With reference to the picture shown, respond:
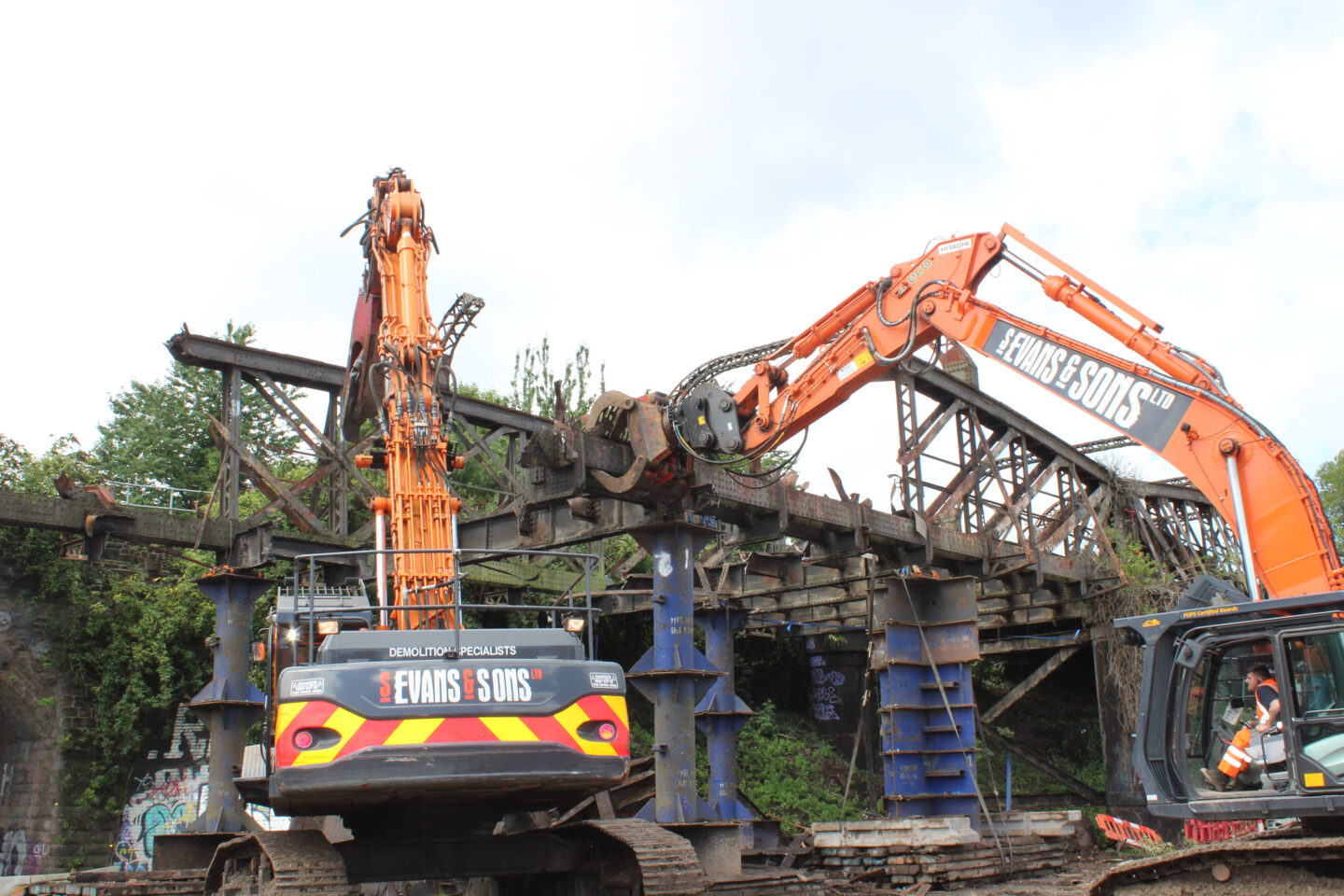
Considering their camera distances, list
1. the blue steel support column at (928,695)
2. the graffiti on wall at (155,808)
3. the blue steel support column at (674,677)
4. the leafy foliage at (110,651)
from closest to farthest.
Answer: the blue steel support column at (674,677) < the blue steel support column at (928,695) < the graffiti on wall at (155,808) < the leafy foliage at (110,651)

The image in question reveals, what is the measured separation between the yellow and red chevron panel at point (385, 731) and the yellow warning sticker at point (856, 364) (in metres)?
7.43

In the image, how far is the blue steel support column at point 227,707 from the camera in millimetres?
14344

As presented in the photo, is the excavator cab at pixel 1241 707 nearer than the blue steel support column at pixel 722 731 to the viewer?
Yes

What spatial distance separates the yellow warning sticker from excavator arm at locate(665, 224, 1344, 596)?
0.7 inches

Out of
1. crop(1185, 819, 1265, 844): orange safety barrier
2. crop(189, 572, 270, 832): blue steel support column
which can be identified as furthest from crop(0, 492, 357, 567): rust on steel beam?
crop(1185, 819, 1265, 844): orange safety barrier

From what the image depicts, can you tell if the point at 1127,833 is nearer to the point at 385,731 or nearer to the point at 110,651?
the point at 385,731

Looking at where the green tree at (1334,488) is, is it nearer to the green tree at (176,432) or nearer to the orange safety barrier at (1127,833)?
the orange safety barrier at (1127,833)

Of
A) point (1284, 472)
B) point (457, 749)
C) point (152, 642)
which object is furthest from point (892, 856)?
point (152, 642)

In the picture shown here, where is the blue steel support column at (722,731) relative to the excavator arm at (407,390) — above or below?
below

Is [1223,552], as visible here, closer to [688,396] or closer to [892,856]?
[892,856]

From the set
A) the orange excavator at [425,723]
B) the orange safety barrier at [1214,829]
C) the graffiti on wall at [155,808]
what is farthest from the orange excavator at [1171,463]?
the graffiti on wall at [155,808]

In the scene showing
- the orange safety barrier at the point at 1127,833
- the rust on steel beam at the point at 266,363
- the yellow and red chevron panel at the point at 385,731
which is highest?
the rust on steel beam at the point at 266,363

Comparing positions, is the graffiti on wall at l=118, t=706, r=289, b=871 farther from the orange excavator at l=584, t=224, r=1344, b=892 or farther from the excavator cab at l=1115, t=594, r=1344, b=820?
the excavator cab at l=1115, t=594, r=1344, b=820

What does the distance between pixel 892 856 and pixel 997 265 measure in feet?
25.8
